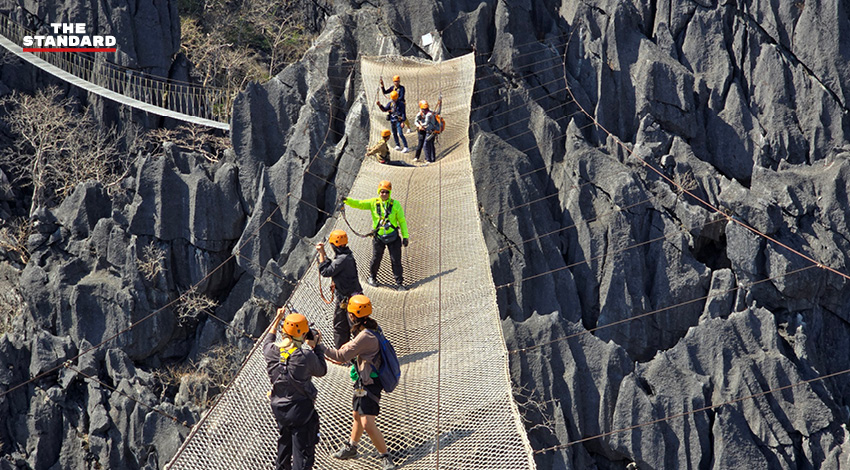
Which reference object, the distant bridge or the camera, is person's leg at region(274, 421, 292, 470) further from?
the distant bridge

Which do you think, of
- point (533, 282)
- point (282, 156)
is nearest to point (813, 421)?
point (533, 282)

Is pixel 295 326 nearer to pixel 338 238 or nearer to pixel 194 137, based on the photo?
pixel 338 238

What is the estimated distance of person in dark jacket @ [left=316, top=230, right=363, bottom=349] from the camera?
8.81 meters

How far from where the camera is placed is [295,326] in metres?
6.57

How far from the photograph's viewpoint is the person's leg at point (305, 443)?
690 cm

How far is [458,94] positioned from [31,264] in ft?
32.1

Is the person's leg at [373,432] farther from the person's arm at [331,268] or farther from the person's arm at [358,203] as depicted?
the person's arm at [358,203]

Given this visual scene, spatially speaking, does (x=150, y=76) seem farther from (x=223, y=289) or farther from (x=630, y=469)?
(x=630, y=469)

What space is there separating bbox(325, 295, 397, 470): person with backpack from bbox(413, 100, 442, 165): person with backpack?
26.9ft

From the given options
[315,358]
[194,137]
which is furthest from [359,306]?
[194,137]

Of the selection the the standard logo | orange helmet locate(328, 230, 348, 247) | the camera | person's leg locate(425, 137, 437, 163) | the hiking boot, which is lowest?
the hiking boot

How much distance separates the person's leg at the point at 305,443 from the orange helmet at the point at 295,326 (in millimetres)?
752

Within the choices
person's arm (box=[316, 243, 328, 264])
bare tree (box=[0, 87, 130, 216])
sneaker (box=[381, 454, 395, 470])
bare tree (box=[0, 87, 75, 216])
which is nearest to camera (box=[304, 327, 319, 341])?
sneaker (box=[381, 454, 395, 470])

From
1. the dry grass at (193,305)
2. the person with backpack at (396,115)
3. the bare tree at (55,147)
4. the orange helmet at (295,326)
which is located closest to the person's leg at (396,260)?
the orange helmet at (295,326)
